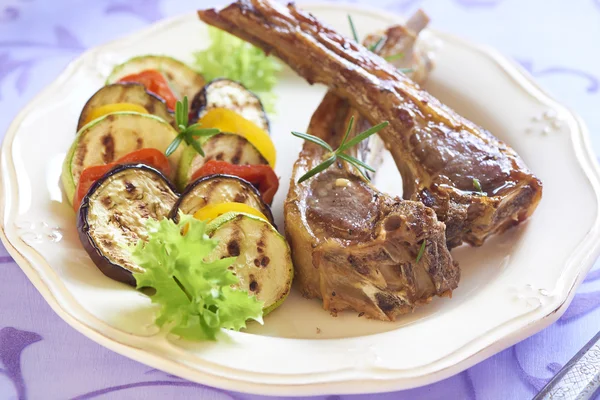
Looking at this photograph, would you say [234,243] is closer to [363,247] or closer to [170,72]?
[363,247]

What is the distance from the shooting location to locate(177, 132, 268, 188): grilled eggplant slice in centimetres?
359

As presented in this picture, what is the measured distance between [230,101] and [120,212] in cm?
118

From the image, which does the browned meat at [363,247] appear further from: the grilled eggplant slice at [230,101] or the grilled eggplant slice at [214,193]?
the grilled eggplant slice at [230,101]

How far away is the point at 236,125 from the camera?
3.86 meters

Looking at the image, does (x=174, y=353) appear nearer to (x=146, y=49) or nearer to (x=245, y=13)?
(x=245, y=13)

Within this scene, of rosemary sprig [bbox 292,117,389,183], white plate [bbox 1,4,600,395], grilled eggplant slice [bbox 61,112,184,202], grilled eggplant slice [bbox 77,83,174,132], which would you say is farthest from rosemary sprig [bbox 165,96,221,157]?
white plate [bbox 1,4,600,395]

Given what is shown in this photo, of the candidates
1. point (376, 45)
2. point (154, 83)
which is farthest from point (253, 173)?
point (376, 45)

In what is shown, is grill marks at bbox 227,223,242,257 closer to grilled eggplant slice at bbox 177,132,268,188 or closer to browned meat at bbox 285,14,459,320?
browned meat at bbox 285,14,459,320

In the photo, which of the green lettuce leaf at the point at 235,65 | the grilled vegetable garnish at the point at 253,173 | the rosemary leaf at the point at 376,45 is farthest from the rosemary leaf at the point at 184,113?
the rosemary leaf at the point at 376,45

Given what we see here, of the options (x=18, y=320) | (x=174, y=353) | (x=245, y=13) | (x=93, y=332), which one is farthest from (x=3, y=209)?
(x=245, y=13)

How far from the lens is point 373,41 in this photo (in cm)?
462

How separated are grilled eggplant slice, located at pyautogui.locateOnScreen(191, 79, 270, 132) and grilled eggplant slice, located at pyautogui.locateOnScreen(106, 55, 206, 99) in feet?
0.91

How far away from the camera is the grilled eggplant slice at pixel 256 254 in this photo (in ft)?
9.87

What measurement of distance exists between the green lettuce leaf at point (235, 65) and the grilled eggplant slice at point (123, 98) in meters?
0.83
